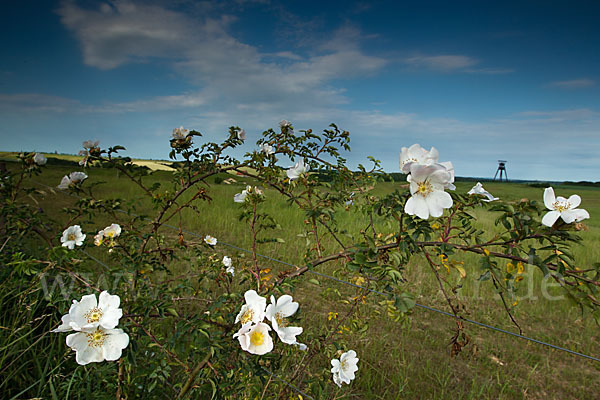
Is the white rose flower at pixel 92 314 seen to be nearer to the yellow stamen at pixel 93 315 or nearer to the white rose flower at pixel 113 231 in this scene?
the yellow stamen at pixel 93 315

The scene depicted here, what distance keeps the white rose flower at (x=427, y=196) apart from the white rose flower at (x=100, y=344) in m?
0.74

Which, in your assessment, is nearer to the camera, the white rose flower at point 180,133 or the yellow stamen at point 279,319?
the yellow stamen at point 279,319

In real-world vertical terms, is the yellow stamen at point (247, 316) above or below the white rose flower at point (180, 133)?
below

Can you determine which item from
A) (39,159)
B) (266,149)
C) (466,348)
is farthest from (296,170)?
(466,348)

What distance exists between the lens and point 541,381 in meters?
1.88

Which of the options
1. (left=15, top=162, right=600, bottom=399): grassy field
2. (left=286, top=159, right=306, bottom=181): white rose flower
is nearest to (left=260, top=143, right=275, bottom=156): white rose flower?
(left=286, top=159, right=306, bottom=181): white rose flower

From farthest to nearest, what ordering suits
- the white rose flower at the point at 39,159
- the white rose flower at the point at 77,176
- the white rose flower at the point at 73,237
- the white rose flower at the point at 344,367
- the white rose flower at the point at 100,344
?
1. the white rose flower at the point at 39,159
2. the white rose flower at the point at 73,237
3. the white rose flower at the point at 77,176
4. the white rose flower at the point at 344,367
5. the white rose flower at the point at 100,344

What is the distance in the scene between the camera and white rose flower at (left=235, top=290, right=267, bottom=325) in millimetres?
816

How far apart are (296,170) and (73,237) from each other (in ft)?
3.96

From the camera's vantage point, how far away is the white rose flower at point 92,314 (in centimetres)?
83

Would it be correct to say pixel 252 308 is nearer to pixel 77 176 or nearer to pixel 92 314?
pixel 92 314

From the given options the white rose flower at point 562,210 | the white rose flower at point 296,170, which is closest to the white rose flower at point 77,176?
the white rose flower at point 296,170

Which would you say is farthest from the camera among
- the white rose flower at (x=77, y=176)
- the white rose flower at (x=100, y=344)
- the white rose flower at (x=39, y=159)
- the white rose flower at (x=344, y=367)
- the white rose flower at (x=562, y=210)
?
the white rose flower at (x=39, y=159)

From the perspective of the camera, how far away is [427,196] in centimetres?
76
